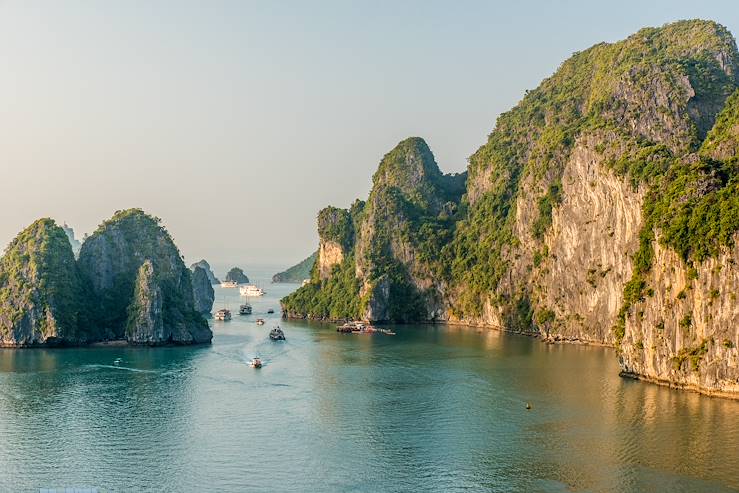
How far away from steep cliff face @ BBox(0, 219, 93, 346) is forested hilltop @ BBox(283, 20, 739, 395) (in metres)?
43.3

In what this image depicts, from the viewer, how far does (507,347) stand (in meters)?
86.9

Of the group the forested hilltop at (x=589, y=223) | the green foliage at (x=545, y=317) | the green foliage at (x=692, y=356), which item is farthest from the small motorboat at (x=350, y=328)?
the green foliage at (x=692, y=356)

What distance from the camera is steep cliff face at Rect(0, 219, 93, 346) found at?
84625 millimetres

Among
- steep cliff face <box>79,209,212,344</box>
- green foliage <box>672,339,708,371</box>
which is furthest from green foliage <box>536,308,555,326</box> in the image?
steep cliff face <box>79,209,212,344</box>

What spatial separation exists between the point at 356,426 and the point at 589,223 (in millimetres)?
47737

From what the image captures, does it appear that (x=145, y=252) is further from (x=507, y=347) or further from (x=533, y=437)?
(x=533, y=437)

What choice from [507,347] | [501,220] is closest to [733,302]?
[507,347]

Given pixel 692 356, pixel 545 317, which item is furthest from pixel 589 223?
pixel 692 356

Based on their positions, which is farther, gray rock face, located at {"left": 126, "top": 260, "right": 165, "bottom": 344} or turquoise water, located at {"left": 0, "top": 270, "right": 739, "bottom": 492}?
gray rock face, located at {"left": 126, "top": 260, "right": 165, "bottom": 344}

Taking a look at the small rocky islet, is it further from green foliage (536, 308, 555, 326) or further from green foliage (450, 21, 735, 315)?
green foliage (450, 21, 735, 315)

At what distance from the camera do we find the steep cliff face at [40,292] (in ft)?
278

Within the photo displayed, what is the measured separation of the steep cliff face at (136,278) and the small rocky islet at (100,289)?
0.36 ft

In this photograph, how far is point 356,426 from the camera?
5219cm

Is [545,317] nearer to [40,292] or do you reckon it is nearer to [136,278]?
[136,278]
